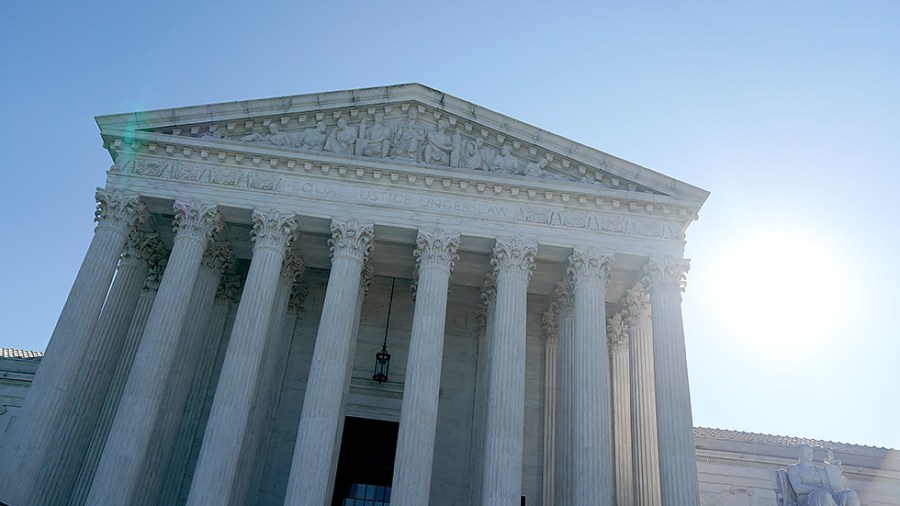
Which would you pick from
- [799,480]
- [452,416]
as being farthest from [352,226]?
[799,480]

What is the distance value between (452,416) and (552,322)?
4513 mm

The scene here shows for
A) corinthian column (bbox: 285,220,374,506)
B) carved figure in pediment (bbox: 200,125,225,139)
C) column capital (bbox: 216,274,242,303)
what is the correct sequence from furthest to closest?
column capital (bbox: 216,274,242,303) < carved figure in pediment (bbox: 200,125,225,139) < corinthian column (bbox: 285,220,374,506)

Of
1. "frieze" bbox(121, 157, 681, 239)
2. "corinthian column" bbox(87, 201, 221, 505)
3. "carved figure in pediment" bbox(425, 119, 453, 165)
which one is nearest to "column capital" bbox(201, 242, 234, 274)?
"corinthian column" bbox(87, 201, 221, 505)

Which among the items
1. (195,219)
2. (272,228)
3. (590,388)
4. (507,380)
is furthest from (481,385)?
(195,219)

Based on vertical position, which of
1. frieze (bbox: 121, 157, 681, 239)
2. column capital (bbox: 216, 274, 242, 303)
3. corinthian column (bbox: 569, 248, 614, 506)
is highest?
frieze (bbox: 121, 157, 681, 239)

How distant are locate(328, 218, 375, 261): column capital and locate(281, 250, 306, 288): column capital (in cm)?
194

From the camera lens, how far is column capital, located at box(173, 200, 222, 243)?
20.1 meters

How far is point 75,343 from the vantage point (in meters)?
18.3

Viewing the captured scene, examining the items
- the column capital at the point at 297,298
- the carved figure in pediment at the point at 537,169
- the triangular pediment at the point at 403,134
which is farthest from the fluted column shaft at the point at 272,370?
the carved figure in pediment at the point at 537,169

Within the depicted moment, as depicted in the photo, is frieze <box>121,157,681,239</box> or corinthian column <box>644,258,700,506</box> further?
frieze <box>121,157,681,239</box>

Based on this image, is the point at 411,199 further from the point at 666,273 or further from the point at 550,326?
the point at 666,273

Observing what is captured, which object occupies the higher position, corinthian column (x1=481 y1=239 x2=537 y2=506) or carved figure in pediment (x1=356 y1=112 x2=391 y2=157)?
carved figure in pediment (x1=356 y1=112 x2=391 y2=157)

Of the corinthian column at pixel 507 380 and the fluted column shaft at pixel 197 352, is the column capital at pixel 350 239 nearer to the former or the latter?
the corinthian column at pixel 507 380

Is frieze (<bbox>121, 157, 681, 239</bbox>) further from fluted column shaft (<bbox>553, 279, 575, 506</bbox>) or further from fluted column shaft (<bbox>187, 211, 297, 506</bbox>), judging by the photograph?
fluted column shaft (<bbox>553, 279, 575, 506</bbox>)
